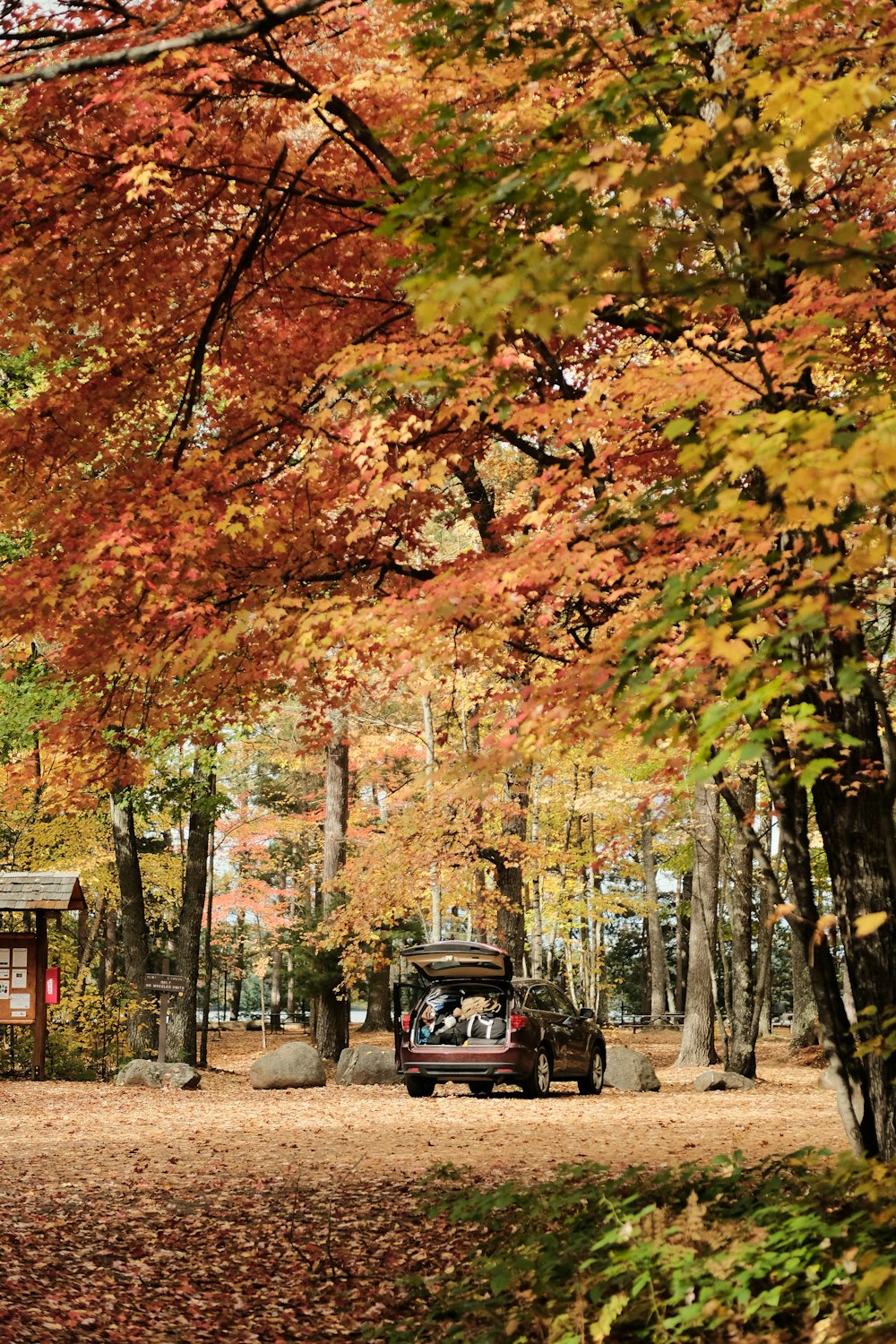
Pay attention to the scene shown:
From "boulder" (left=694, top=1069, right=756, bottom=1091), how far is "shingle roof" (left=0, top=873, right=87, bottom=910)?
8.85 m

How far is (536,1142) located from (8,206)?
7921mm

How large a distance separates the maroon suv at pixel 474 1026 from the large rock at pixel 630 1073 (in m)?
1.89

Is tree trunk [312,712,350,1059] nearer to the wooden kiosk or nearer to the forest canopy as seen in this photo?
the wooden kiosk

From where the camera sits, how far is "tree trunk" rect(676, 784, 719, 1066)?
19297 millimetres

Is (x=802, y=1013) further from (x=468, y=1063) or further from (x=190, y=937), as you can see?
(x=468, y=1063)

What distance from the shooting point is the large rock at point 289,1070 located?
1681cm

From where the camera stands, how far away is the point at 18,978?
682 inches

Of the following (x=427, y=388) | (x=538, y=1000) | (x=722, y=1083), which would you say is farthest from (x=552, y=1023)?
(x=427, y=388)

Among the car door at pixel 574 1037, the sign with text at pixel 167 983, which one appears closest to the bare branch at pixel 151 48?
the car door at pixel 574 1037

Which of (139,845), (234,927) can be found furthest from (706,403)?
(234,927)

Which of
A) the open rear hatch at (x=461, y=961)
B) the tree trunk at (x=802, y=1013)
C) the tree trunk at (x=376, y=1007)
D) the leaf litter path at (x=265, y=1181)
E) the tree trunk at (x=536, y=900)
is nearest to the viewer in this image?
the leaf litter path at (x=265, y=1181)

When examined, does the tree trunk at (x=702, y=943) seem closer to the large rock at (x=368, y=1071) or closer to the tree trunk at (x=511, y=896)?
the tree trunk at (x=511, y=896)

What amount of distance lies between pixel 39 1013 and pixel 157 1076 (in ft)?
6.79

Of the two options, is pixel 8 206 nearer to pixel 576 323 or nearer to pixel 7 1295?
pixel 576 323
